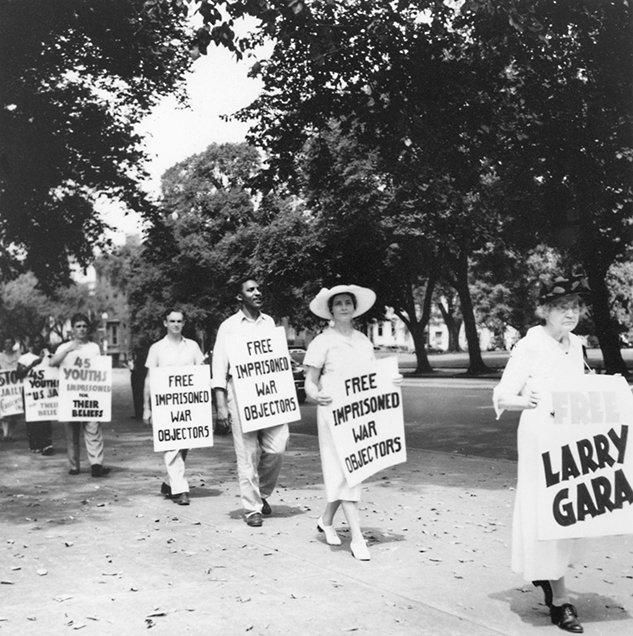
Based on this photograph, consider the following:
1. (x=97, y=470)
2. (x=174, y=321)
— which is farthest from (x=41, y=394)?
(x=174, y=321)

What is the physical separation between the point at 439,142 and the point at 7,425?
929 cm

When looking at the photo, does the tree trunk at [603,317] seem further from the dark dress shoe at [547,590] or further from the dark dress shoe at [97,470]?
the dark dress shoe at [547,590]

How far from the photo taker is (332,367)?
6797mm

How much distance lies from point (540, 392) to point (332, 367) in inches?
86.0

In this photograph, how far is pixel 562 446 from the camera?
4.92m

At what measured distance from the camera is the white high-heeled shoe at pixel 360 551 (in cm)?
631

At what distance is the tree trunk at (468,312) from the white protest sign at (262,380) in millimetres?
29967

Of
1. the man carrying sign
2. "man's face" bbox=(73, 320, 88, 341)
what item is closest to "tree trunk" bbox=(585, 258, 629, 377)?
"man's face" bbox=(73, 320, 88, 341)

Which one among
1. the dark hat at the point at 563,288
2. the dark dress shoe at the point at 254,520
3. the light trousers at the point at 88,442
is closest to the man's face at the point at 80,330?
the light trousers at the point at 88,442

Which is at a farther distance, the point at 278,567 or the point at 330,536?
the point at 330,536

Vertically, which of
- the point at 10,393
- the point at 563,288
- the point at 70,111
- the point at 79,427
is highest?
the point at 70,111

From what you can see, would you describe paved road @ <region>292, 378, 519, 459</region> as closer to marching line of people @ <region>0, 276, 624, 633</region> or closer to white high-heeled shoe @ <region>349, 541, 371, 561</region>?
marching line of people @ <region>0, 276, 624, 633</region>

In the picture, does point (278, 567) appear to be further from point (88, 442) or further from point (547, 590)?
point (88, 442)

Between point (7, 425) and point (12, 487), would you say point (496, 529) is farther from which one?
point (7, 425)
